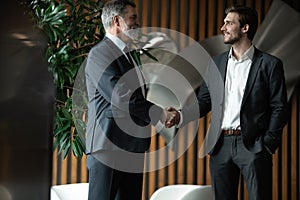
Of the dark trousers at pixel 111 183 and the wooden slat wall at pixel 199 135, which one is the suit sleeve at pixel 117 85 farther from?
the wooden slat wall at pixel 199 135

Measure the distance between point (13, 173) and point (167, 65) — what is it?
15.8 ft

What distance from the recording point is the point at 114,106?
282cm

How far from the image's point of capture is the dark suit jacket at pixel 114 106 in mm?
2812

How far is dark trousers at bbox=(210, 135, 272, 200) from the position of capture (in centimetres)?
325

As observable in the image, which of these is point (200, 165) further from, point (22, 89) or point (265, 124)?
point (22, 89)

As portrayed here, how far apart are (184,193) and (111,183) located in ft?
5.45

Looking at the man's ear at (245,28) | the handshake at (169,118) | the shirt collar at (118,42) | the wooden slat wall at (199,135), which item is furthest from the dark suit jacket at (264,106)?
the wooden slat wall at (199,135)

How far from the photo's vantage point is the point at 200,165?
5012 mm

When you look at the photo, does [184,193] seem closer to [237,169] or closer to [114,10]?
[237,169]

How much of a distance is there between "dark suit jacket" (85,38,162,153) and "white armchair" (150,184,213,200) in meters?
1.61

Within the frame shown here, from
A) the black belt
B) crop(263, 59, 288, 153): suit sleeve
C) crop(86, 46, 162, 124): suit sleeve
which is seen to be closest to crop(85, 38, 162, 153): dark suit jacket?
crop(86, 46, 162, 124): suit sleeve

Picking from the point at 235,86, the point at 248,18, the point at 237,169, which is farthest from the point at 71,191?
the point at 248,18

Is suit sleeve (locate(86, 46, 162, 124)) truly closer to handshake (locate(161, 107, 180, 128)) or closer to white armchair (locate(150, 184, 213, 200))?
handshake (locate(161, 107, 180, 128))

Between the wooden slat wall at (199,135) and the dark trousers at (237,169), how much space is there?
5.25 ft
